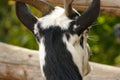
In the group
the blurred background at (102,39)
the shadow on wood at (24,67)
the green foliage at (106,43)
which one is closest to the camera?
the shadow on wood at (24,67)

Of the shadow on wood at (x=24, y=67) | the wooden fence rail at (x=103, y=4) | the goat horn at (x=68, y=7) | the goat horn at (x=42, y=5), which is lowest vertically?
the shadow on wood at (x=24, y=67)

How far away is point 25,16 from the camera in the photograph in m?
3.76

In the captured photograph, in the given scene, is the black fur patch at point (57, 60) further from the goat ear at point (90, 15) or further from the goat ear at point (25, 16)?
the goat ear at point (25, 16)

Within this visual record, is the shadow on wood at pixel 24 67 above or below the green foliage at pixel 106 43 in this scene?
above

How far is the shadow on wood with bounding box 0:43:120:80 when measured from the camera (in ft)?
15.2

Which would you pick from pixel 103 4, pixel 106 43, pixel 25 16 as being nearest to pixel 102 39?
pixel 106 43

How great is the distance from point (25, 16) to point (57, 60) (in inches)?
18.8

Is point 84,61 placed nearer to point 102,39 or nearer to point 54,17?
point 54,17

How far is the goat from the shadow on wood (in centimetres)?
108

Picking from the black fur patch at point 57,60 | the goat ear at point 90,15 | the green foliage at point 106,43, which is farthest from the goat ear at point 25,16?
the green foliage at point 106,43

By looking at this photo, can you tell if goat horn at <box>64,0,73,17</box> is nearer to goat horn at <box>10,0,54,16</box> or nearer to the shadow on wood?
goat horn at <box>10,0,54,16</box>

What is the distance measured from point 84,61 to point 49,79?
1.06 feet

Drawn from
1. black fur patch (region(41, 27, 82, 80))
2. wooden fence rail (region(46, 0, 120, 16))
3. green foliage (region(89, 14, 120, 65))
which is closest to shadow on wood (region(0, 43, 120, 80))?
wooden fence rail (region(46, 0, 120, 16))

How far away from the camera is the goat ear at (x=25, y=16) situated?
368cm
